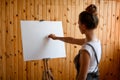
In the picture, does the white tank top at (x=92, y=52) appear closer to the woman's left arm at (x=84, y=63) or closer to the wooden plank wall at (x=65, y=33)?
the woman's left arm at (x=84, y=63)

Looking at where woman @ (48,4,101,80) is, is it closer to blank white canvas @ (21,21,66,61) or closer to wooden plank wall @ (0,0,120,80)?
blank white canvas @ (21,21,66,61)

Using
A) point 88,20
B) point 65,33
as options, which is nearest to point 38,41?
point 88,20

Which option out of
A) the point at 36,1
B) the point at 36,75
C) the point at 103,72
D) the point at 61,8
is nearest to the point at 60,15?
the point at 61,8

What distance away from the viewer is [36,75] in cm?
368

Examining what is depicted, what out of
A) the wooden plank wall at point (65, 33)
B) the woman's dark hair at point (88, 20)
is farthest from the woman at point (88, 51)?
the wooden plank wall at point (65, 33)

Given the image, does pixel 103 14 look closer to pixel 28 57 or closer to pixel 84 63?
pixel 28 57

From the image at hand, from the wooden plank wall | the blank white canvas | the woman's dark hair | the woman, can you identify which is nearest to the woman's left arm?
the woman

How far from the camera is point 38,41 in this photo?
2520 millimetres

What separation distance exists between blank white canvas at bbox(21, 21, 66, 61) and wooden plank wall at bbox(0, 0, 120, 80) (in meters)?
1.00

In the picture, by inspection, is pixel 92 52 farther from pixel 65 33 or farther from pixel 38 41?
pixel 65 33

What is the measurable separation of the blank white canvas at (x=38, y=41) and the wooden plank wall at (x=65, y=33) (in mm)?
995

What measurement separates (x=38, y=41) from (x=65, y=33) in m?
1.36

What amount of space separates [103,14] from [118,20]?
367mm

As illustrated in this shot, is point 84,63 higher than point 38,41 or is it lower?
lower
